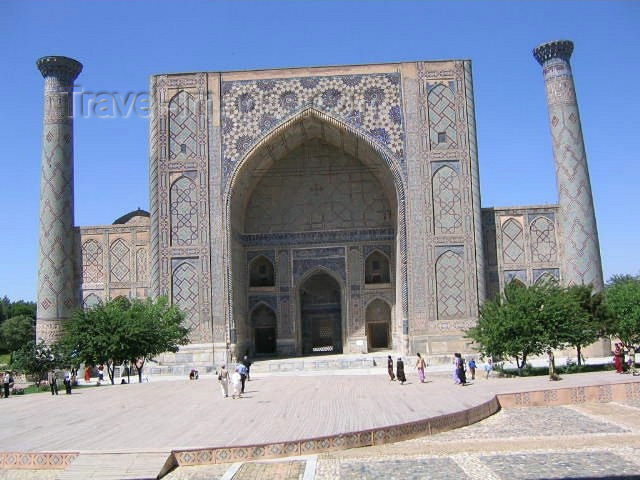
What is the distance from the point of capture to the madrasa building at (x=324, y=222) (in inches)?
776

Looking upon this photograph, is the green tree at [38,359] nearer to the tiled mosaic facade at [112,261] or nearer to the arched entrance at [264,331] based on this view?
the tiled mosaic facade at [112,261]

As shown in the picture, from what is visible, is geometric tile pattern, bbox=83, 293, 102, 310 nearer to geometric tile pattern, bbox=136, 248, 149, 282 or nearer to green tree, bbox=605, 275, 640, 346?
geometric tile pattern, bbox=136, 248, 149, 282

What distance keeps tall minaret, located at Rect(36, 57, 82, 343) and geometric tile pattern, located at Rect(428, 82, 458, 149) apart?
36.9 ft

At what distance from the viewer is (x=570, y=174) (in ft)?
66.7

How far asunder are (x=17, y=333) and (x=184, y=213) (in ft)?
78.4

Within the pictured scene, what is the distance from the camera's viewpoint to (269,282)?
74.1 ft

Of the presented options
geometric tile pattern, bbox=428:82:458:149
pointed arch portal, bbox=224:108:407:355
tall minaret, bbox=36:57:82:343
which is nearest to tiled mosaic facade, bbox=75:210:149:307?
tall minaret, bbox=36:57:82:343

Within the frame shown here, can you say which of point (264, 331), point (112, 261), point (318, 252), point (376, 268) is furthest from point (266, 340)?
point (112, 261)

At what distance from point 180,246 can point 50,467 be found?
508 inches

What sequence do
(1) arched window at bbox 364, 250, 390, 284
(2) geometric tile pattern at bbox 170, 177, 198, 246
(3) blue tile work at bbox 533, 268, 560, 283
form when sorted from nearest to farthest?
(2) geometric tile pattern at bbox 170, 177, 198, 246, (3) blue tile work at bbox 533, 268, 560, 283, (1) arched window at bbox 364, 250, 390, 284

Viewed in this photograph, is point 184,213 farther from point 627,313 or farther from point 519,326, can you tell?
point 627,313

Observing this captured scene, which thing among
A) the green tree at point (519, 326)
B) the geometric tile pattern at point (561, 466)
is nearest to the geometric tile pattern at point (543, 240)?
the green tree at point (519, 326)

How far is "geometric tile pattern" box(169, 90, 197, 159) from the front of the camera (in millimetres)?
20375

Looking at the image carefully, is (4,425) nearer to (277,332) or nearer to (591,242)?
(277,332)
